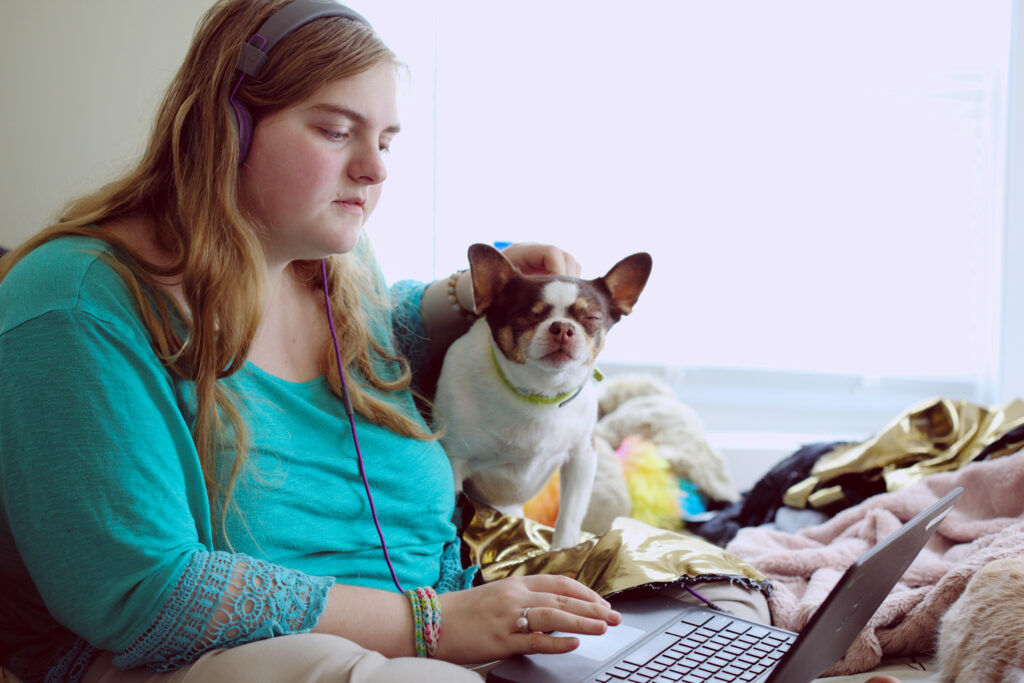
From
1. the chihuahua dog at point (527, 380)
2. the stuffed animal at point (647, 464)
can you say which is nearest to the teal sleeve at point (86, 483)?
the chihuahua dog at point (527, 380)

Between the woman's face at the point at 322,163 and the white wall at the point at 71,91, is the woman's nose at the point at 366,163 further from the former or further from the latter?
the white wall at the point at 71,91

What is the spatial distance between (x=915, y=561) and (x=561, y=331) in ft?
2.42

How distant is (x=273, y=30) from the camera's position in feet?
2.97

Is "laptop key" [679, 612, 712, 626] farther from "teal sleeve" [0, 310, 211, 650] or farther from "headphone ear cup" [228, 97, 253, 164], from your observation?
"headphone ear cup" [228, 97, 253, 164]

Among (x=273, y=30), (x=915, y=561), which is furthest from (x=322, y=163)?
(x=915, y=561)

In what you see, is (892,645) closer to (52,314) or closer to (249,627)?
(249,627)

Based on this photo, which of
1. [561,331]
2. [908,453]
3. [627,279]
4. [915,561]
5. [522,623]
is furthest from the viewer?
[908,453]

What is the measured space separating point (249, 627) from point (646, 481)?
1.31m

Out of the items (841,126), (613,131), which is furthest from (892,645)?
(841,126)

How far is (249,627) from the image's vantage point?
77 cm

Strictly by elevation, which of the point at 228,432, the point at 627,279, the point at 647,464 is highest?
the point at 627,279

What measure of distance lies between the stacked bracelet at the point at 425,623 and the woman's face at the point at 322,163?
408mm

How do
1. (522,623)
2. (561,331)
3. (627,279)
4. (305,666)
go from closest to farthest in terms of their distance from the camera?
(305,666)
(522,623)
(561,331)
(627,279)

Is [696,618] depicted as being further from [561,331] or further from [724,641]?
[561,331]
